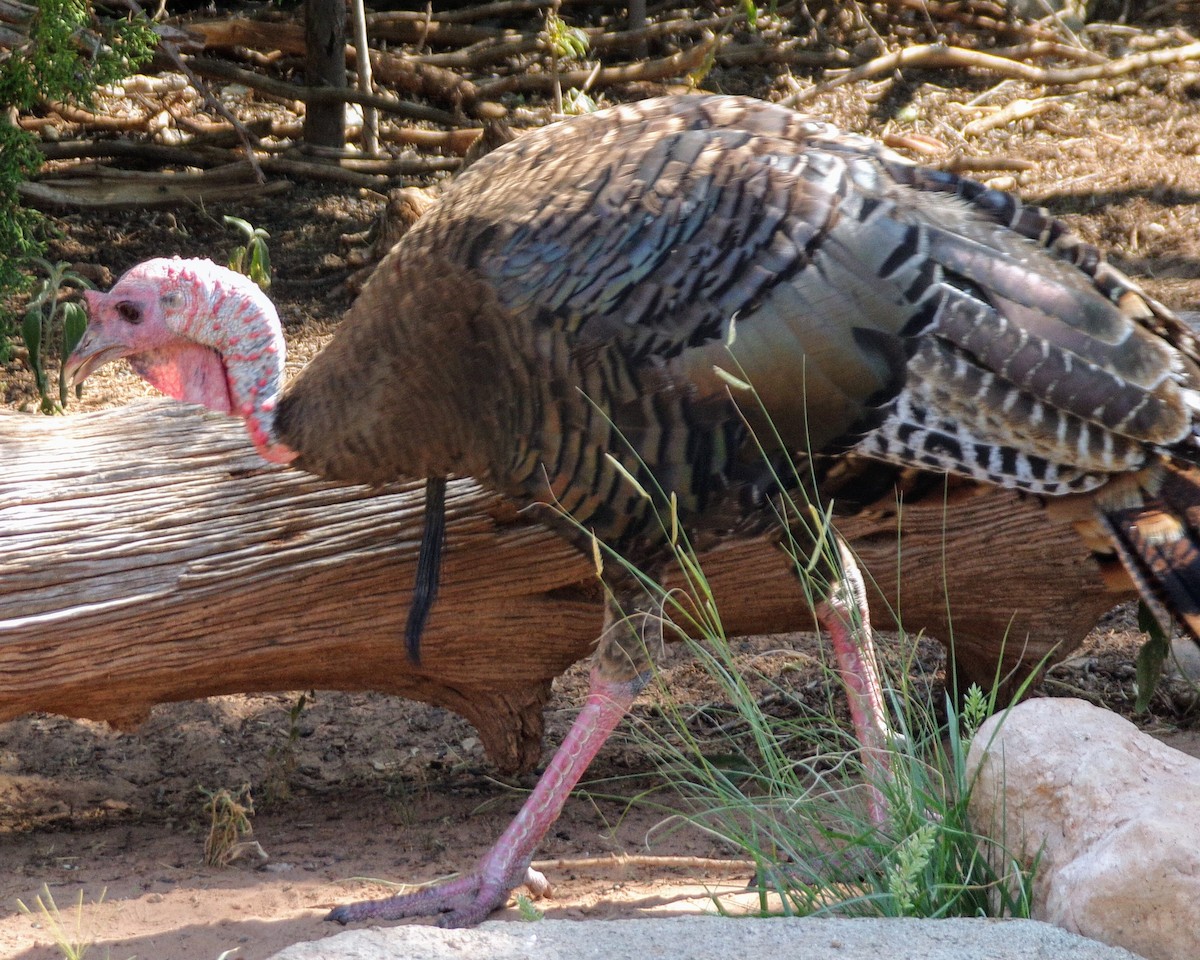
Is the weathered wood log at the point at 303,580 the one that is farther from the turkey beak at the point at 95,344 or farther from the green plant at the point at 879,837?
the green plant at the point at 879,837

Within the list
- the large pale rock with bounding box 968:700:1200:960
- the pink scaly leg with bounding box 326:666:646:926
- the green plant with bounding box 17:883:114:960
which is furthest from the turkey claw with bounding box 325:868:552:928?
the large pale rock with bounding box 968:700:1200:960

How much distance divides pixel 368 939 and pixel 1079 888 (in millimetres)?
1282

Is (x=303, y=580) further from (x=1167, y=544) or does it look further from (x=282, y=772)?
(x=1167, y=544)

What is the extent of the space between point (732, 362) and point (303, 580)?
1.37 metres

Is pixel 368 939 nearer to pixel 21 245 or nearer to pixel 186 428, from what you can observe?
pixel 186 428

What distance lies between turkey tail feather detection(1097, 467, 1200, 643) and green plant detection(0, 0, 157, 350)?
3603 millimetres

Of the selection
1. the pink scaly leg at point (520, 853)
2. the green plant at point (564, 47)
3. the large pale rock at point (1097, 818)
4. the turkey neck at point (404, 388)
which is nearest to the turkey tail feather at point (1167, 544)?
the large pale rock at point (1097, 818)

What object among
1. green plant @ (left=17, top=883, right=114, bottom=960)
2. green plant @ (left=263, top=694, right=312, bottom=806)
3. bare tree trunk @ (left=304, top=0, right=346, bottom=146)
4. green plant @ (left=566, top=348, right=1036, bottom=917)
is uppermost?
bare tree trunk @ (left=304, top=0, right=346, bottom=146)

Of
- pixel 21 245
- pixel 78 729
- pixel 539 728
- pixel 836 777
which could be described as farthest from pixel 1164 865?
pixel 21 245

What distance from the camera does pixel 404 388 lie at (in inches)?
127

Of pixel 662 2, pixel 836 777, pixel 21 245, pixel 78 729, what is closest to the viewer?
pixel 836 777

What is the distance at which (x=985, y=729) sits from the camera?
277 cm

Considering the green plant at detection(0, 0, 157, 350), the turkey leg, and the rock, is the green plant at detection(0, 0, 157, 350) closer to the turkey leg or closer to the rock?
the turkey leg

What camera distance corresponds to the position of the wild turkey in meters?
3.00
